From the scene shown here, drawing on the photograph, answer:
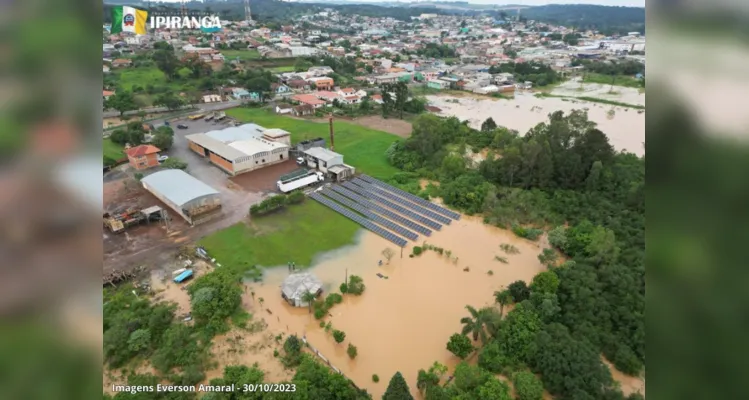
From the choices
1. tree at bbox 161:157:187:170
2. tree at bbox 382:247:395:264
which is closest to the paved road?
tree at bbox 161:157:187:170

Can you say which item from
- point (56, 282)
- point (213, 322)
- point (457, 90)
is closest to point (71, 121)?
point (56, 282)

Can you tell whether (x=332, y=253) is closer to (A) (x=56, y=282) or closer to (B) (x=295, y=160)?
(B) (x=295, y=160)

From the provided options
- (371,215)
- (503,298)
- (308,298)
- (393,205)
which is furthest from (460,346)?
(393,205)

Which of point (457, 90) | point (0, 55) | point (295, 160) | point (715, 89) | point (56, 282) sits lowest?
point (295, 160)

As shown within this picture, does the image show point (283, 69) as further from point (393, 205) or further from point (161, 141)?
→ point (393, 205)

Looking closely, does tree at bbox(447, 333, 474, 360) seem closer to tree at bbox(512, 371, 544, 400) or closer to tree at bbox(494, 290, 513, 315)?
tree at bbox(512, 371, 544, 400)
